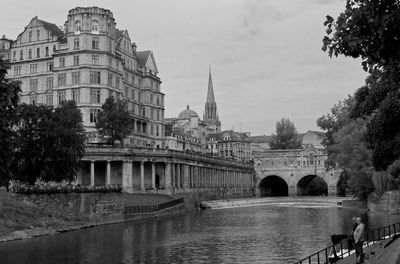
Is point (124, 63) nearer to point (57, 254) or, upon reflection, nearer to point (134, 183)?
point (134, 183)

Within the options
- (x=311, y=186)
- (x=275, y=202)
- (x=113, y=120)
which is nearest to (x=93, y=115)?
(x=113, y=120)

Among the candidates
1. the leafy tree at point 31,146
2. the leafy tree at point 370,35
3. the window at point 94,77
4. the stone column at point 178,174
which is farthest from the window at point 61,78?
the leafy tree at point 370,35

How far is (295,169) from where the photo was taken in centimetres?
16762

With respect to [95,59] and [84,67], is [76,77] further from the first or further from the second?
[95,59]

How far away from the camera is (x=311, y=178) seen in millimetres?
177750

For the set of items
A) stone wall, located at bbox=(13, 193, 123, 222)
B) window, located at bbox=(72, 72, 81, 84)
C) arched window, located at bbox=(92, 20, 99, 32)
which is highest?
arched window, located at bbox=(92, 20, 99, 32)

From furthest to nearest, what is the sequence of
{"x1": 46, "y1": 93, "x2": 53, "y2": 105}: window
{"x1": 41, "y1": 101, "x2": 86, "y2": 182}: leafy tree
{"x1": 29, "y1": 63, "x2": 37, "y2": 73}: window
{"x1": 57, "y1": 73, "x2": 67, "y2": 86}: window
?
{"x1": 29, "y1": 63, "x2": 37, "y2": 73}: window → {"x1": 46, "y1": 93, "x2": 53, "y2": 105}: window → {"x1": 57, "y1": 73, "x2": 67, "y2": 86}: window → {"x1": 41, "y1": 101, "x2": 86, "y2": 182}: leafy tree

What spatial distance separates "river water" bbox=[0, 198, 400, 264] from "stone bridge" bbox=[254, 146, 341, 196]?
97.2 m

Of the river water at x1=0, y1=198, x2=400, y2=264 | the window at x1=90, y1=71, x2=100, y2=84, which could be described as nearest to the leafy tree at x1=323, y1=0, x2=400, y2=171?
the river water at x1=0, y1=198, x2=400, y2=264

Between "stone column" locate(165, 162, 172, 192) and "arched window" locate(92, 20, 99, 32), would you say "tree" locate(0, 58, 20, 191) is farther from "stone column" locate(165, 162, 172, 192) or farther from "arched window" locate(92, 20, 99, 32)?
"arched window" locate(92, 20, 99, 32)

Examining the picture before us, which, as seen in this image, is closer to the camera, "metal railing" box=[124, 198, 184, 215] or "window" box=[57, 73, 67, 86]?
"metal railing" box=[124, 198, 184, 215]

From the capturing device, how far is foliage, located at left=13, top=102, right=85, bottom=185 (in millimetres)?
67625

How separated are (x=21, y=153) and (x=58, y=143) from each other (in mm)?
4414

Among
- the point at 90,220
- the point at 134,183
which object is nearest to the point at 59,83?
the point at 134,183
